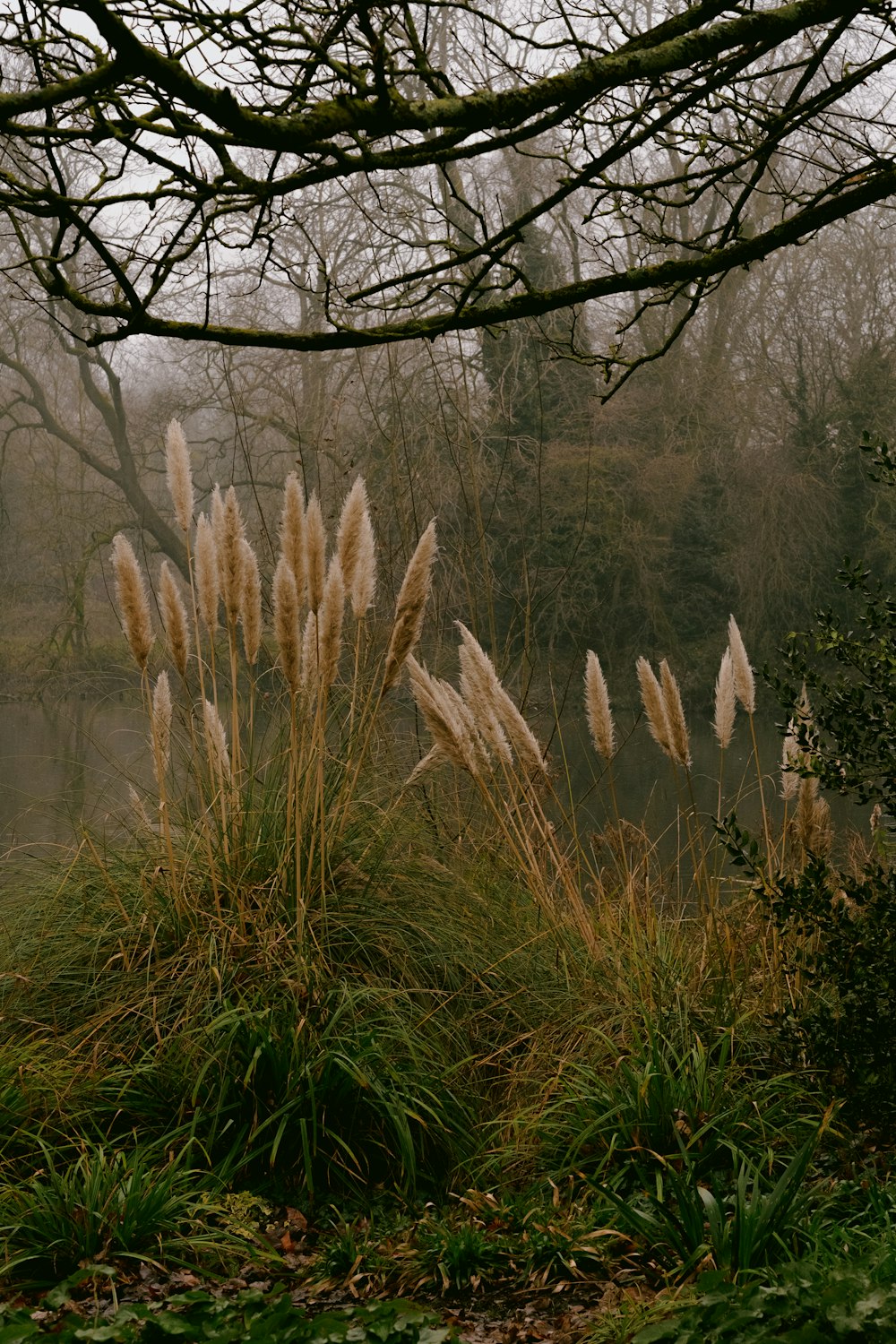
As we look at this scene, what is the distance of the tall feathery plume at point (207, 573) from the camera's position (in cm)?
418

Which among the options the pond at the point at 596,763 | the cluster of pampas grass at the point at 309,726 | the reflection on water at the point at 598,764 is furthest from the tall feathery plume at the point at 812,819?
the pond at the point at 596,763

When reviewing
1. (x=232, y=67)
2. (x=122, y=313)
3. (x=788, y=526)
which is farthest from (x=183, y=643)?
(x=788, y=526)

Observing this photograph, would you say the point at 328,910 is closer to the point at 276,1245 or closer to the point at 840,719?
the point at 276,1245

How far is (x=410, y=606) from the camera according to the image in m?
4.05

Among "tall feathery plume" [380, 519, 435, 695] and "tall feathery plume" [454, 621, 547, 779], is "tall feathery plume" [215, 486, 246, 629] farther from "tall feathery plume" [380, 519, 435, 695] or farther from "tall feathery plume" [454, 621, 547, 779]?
"tall feathery plume" [454, 621, 547, 779]

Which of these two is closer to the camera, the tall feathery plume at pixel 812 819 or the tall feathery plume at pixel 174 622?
the tall feathery plume at pixel 174 622

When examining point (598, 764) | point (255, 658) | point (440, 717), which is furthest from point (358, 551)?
point (598, 764)

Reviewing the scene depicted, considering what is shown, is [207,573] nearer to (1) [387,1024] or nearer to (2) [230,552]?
(2) [230,552]

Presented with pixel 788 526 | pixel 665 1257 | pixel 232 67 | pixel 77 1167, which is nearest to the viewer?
pixel 665 1257

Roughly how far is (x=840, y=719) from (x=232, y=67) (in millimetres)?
2304

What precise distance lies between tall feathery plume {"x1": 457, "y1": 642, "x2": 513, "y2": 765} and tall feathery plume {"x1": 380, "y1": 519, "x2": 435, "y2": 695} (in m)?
0.19

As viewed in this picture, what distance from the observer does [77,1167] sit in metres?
3.08

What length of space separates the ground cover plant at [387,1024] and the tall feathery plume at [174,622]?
0.01m

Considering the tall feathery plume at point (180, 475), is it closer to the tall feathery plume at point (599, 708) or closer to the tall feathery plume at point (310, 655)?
the tall feathery plume at point (310, 655)
